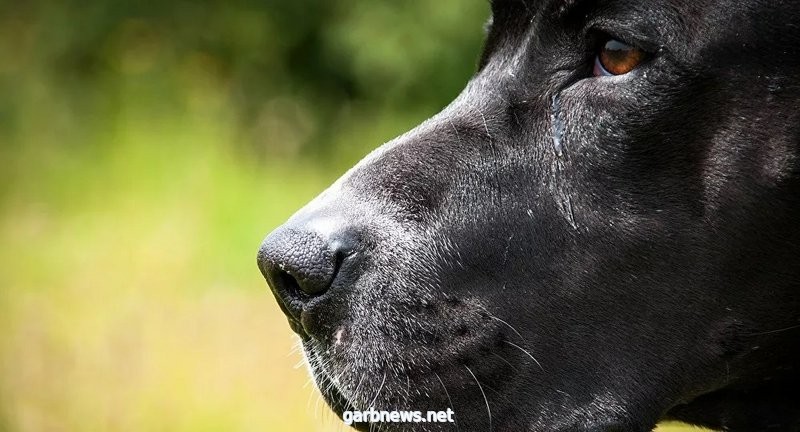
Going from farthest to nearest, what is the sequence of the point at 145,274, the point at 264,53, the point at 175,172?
the point at 264,53 → the point at 175,172 → the point at 145,274

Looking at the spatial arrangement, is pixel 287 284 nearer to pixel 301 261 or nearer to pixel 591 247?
pixel 301 261

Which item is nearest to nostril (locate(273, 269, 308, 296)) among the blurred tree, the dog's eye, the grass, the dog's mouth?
the dog's mouth

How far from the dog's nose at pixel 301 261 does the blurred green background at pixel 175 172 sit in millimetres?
596

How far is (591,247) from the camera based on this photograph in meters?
2.64

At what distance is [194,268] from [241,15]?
6048mm

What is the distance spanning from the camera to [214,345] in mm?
6316

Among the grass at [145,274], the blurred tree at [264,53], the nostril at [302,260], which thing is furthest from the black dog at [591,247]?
the blurred tree at [264,53]

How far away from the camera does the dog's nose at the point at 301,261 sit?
2.63 meters

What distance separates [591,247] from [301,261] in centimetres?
78

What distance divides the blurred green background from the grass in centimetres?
2

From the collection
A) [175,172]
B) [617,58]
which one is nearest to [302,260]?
[617,58]

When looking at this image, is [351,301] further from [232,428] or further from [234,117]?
[234,117]

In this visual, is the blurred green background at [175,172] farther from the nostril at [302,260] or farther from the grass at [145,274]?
the nostril at [302,260]

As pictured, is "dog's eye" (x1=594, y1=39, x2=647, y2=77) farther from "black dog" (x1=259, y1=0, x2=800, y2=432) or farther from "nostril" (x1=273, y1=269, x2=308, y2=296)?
"nostril" (x1=273, y1=269, x2=308, y2=296)
